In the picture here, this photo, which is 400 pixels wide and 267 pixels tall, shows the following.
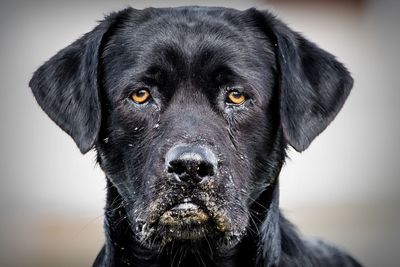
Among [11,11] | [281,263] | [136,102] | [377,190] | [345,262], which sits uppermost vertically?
[136,102]

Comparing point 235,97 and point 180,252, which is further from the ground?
point 235,97

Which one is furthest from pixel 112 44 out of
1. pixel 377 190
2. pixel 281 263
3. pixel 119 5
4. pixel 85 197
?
pixel 377 190

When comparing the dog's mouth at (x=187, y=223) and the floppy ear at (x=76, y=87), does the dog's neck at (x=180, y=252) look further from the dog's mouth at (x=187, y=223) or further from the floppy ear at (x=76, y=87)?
the floppy ear at (x=76, y=87)

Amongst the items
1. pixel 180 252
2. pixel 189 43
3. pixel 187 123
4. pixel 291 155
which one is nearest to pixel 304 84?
pixel 189 43

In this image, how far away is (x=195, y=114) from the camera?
5.19m

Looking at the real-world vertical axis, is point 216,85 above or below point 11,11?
above

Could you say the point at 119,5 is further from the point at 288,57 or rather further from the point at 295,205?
the point at 288,57

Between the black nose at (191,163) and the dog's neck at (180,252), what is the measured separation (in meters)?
0.64

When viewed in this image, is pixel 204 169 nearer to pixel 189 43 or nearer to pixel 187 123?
pixel 187 123

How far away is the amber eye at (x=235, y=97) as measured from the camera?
17.5 ft

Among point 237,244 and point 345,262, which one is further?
point 345,262

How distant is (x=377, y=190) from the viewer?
50.7 ft

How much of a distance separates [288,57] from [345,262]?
172 centimetres

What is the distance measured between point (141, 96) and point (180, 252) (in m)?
0.88
